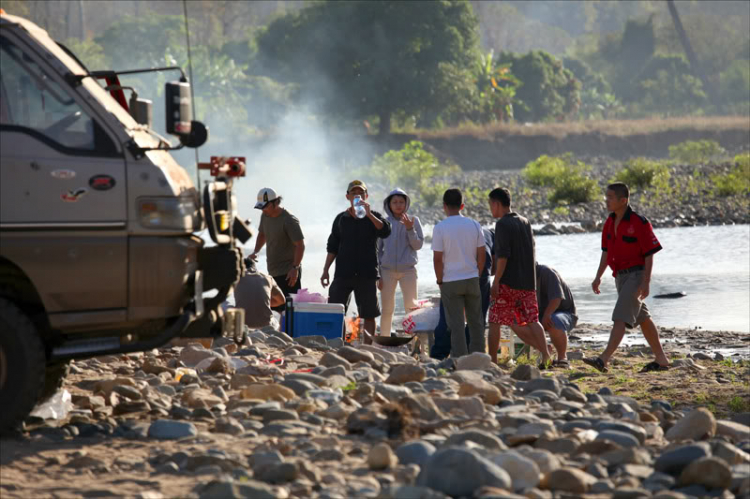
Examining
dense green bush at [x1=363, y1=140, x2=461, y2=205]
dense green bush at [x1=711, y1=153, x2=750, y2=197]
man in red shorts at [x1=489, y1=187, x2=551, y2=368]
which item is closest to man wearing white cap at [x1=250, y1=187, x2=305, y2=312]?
man in red shorts at [x1=489, y1=187, x2=551, y2=368]

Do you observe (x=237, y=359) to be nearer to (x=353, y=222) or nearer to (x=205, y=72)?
(x=353, y=222)

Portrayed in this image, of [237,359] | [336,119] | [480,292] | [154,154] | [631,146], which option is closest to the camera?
[154,154]

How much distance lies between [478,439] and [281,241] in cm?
559

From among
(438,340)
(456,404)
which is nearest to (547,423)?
(456,404)

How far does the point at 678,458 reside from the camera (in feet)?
19.3

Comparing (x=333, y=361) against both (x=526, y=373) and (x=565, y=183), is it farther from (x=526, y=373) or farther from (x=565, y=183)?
(x=565, y=183)

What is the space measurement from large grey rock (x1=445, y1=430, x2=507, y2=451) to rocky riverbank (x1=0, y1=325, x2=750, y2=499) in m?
0.01

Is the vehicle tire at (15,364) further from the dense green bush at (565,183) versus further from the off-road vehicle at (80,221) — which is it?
the dense green bush at (565,183)

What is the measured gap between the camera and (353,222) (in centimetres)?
1056

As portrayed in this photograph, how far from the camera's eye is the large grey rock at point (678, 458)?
19.2 feet

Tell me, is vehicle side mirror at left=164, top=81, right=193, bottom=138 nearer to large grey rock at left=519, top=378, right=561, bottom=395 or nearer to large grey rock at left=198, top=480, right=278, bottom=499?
large grey rock at left=198, top=480, right=278, bottom=499

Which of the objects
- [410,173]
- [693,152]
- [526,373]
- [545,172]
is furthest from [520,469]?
[693,152]

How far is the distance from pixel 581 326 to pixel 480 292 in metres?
5.72

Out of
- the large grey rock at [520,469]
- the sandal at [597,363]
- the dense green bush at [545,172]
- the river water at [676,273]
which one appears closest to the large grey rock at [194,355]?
the sandal at [597,363]
